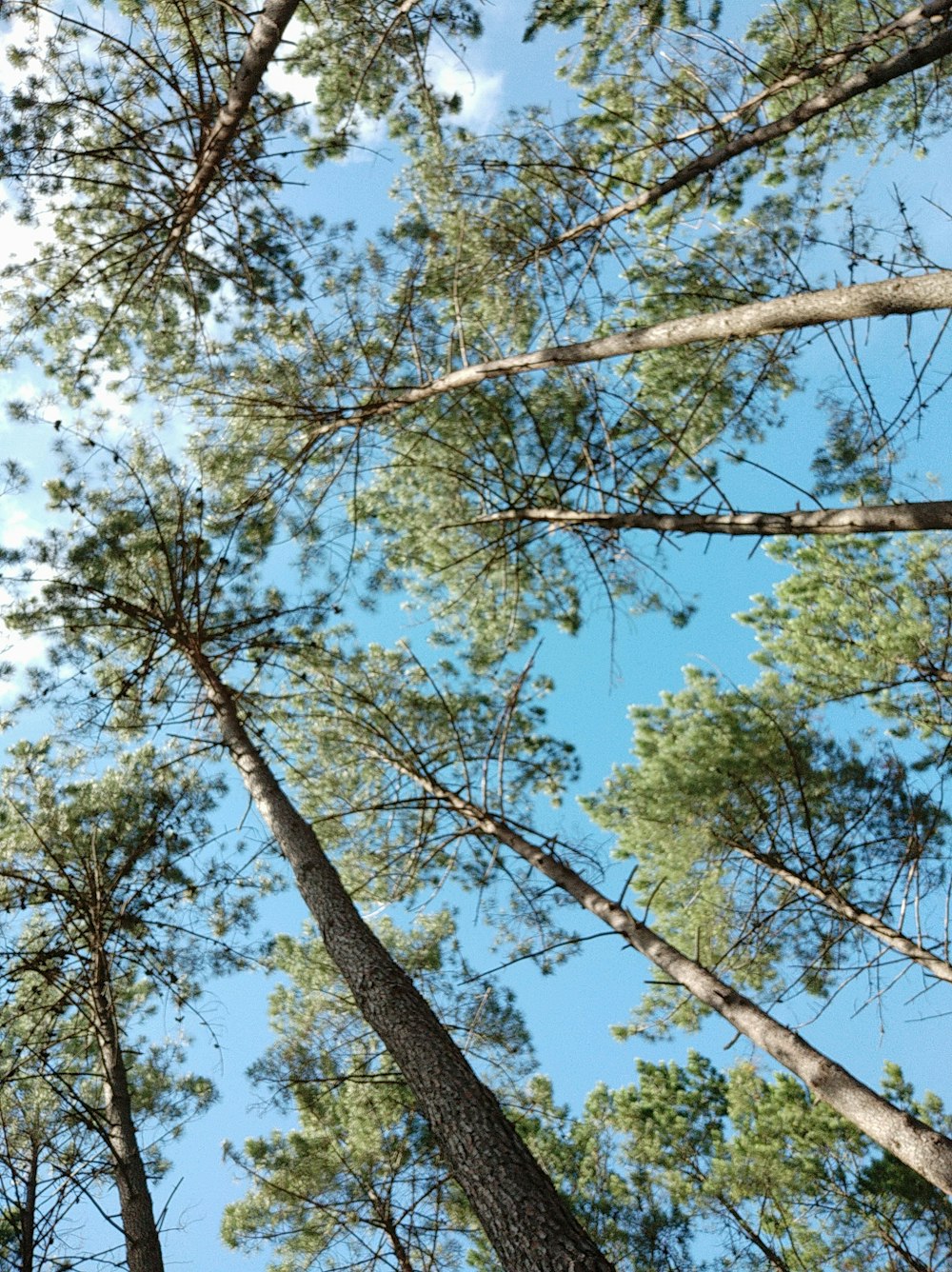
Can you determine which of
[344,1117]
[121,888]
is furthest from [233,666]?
[344,1117]

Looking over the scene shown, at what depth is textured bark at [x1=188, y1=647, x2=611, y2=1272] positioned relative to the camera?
3.18 m

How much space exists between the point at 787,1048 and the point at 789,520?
7.60ft

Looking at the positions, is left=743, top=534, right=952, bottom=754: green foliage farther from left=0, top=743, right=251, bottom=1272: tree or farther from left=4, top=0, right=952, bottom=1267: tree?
left=0, top=743, right=251, bottom=1272: tree

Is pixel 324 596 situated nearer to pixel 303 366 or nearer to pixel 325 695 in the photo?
pixel 325 695

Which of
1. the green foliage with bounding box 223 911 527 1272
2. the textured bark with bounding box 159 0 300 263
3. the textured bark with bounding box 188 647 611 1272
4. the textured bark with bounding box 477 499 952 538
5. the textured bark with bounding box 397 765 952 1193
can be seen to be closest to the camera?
the textured bark with bounding box 188 647 611 1272

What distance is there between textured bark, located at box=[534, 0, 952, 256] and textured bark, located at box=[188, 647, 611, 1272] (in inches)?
151

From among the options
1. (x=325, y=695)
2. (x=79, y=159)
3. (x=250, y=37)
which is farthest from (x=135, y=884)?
(x=250, y=37)

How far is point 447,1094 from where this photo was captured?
12.3ft

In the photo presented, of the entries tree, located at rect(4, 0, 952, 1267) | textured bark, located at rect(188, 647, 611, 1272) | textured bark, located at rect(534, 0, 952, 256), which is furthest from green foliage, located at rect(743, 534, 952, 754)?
textured bark, located at rect(188, 647, 611, 1272)

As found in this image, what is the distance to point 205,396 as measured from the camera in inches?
258

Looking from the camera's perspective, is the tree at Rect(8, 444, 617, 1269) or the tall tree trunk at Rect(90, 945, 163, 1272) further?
the tall tree trunk at Rect(90, 945, 163, 1272)

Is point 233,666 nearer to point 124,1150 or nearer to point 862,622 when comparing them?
point 124,1150

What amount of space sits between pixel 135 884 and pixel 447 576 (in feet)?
11.7

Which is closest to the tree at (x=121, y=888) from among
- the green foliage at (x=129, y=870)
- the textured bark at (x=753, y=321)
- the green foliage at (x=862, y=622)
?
the green foliage at (x=129, y=870)
